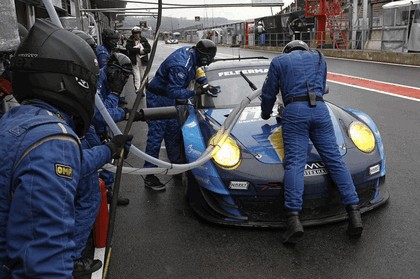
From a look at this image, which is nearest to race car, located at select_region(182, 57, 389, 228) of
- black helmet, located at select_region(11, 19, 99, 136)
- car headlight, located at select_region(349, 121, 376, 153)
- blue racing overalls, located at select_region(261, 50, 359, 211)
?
car headlight, located at select_region(349, 121, 376, 153)

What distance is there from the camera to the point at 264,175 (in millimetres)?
3289

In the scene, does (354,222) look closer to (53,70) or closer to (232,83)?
(232,83)

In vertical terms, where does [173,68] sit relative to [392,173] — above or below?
above

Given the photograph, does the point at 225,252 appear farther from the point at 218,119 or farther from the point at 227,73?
the point at 227,73

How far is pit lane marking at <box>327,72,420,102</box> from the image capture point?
9425 mm

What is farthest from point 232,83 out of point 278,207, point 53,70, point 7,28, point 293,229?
point 53,70

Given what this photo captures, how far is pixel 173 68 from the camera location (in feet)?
14.6

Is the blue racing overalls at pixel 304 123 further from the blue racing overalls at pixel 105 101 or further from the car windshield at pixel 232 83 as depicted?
the blue racing overalls at pixel 105 101

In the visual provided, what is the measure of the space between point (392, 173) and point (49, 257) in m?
4.20

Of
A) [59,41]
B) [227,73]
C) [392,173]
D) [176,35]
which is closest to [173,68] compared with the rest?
[227,73]

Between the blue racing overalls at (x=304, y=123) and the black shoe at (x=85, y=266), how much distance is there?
59.9 inches

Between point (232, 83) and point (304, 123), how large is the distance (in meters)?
1.59

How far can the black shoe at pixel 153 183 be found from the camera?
4.47 meters

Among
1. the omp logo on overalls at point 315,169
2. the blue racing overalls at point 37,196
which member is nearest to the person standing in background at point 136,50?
the omp logo on overalls at point 315,169
